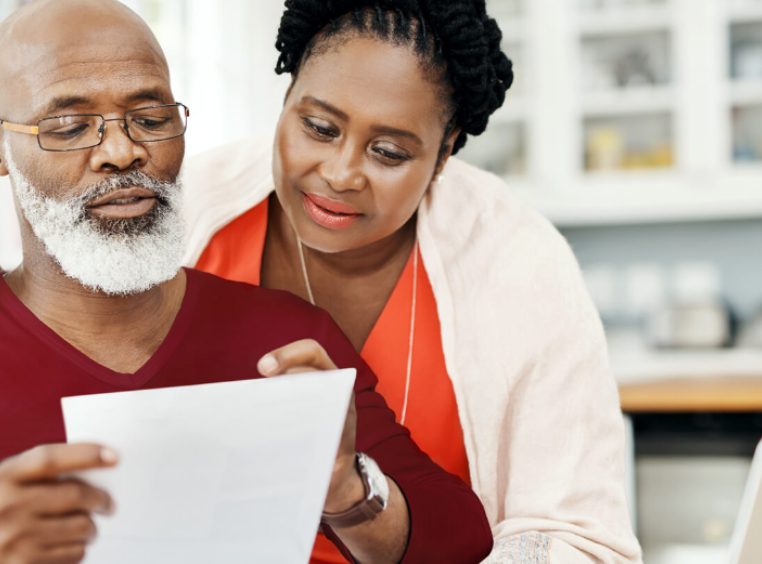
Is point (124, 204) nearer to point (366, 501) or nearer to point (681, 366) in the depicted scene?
point (366, 501)

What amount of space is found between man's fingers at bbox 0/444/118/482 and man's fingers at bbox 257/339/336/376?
165mm

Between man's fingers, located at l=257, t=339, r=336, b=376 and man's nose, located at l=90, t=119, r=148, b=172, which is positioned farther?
man's nose, located at l=90, t=119, r=148, b=172

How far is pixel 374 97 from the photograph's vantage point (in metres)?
1.22

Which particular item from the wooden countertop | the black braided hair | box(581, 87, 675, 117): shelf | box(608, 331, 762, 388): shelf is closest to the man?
the black braided hair

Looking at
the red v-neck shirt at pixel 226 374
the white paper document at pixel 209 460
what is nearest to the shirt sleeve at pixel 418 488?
the red v-neck shirt at pixel 226 374

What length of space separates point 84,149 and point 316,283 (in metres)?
0.47

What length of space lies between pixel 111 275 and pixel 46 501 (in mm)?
356

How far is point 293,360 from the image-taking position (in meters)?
0.90

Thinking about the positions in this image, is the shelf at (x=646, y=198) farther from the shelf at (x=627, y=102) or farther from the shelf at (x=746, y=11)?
the shelf at (x=746, y=11)

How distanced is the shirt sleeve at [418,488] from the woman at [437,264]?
4 cm

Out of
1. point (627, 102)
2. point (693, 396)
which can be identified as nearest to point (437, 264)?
point (693, 396)

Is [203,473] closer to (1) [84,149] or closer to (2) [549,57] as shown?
(1) [84,149]

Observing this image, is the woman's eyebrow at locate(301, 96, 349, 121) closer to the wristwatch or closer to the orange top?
the orange top

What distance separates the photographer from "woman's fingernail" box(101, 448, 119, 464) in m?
0.79
